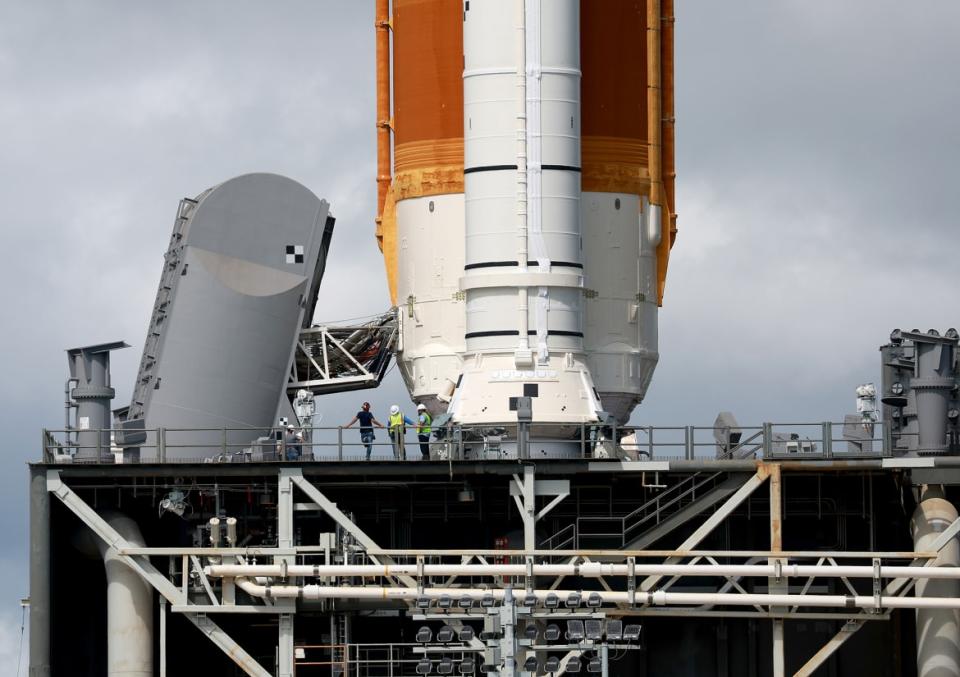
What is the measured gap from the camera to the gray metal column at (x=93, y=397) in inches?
2739

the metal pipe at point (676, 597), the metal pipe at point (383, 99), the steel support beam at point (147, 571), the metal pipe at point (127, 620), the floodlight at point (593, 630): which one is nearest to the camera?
the floodlight at point (593, 630)

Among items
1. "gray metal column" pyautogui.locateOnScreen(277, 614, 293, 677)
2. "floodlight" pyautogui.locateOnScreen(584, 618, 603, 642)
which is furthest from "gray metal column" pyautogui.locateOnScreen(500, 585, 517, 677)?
"gray metal column" pyautogui.locateOnScreen(277, 614, 293, 677)

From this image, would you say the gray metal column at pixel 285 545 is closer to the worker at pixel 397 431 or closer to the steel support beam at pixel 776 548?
the worker at pixel 397 431

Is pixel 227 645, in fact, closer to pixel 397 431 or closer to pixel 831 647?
pixel 397 431

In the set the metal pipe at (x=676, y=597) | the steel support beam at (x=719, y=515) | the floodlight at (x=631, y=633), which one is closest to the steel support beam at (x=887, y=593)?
the metal pipe at (x=676, y=597)

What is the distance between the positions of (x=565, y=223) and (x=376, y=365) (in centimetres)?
926

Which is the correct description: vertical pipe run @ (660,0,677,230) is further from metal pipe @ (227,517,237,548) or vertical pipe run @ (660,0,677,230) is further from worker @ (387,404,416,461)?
metal pipe @ (227,517,237,548)

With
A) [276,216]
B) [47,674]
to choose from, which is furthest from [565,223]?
[47,674]

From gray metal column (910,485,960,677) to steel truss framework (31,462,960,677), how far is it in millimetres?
311

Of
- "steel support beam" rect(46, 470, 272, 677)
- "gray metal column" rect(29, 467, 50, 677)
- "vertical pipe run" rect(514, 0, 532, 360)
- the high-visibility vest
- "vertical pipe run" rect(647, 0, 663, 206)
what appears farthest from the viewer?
"vertical pipe run" rect(647, 0, 663, 206)

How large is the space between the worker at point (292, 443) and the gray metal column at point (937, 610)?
627 inches

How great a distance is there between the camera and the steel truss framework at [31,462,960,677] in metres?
64.9

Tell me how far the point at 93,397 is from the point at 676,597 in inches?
642

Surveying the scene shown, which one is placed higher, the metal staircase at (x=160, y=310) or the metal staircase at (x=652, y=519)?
the metal staircase at (x=160, y=310)
